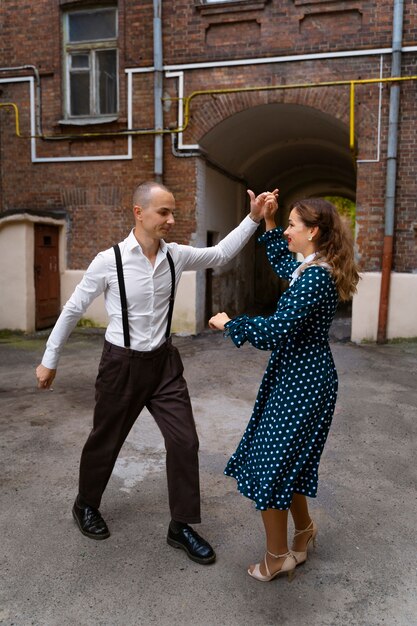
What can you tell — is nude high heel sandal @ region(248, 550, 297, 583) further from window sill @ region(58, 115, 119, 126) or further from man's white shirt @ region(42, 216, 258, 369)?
window sill @ region(58, 115, 119, 126)

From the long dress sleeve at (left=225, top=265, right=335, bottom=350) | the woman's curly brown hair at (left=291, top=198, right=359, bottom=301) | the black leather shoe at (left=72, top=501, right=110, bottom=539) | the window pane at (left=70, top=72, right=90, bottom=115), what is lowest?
the black leather shoe at (left=72, top=501, right=110, bottom=539)

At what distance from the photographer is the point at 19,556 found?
9.71 ft

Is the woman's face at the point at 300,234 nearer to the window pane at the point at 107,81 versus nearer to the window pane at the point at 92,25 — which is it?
the window pane at the point at 107,81

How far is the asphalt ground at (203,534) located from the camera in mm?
2525

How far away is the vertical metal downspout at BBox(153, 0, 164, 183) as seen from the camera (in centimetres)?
979

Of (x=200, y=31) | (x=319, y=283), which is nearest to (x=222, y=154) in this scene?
(x=200, y=31)

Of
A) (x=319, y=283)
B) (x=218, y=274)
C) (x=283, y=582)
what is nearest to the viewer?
(x=319, y=283)

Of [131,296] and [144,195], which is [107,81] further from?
[131,296]

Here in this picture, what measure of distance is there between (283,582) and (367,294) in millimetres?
7307

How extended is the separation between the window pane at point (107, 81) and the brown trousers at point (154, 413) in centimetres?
881

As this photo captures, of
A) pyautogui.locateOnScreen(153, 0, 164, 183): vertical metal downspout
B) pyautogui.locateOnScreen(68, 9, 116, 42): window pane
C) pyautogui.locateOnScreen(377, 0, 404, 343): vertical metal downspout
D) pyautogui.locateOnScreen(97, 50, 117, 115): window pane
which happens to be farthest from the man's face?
pyautogui.locateOnScreen(68, 9, 116, 42): window pane

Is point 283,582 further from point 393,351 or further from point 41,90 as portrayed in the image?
point 41,90

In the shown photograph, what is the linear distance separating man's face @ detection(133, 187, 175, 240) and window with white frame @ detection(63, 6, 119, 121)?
8409mm

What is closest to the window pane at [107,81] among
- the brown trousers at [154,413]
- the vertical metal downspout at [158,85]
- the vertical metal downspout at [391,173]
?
the vertical metal downspout at [158,85]
